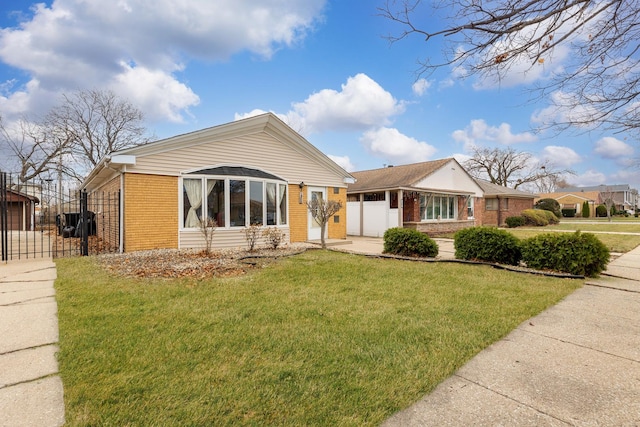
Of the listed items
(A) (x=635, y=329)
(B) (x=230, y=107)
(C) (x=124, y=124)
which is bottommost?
(A) (x=635, y=329)

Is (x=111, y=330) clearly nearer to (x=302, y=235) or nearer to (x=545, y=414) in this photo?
(x=545, y=414)

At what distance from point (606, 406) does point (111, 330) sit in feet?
15.1

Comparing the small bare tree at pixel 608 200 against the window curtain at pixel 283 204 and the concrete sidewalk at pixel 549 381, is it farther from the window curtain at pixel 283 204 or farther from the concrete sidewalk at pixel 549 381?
the concrete sidewalk at pixel 549 381

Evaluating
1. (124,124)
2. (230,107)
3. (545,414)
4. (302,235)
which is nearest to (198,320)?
(545,414)

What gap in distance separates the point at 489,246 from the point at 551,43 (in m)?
5.55

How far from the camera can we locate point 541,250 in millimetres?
7227

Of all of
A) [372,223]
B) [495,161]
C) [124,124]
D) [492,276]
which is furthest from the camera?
[495,161]

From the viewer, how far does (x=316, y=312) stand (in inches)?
166

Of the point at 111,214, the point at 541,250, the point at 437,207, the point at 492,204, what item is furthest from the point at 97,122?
the point at 492,204

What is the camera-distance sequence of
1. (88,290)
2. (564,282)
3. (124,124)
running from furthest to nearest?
(124,124) < (564,282) < (88,290)

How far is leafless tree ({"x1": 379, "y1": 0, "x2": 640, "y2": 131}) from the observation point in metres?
3.45

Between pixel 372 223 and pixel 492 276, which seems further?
pixel 372 223

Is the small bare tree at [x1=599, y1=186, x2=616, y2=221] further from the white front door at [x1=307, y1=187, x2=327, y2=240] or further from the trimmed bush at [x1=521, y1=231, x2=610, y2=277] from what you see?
the white front door at [x1=307, y1=187, x2=327, y2=240]

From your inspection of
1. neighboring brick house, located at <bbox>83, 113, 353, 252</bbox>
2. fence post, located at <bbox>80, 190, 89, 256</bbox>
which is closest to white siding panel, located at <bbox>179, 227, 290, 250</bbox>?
neighboring brick house, located at <bbox>83, 113, 353, 252</bbox>
